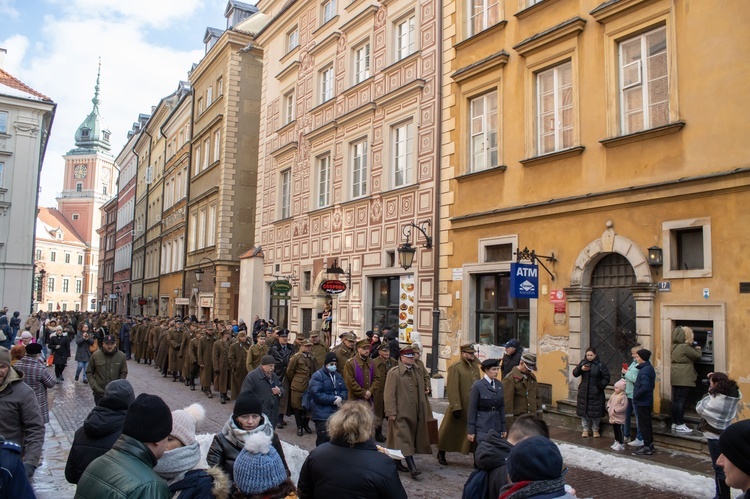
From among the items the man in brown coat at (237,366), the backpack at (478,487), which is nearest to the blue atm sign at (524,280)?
the man in brown coat at (237,366)

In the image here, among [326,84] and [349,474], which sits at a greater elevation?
[326,84]

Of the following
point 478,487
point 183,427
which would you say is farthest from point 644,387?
point 183,427

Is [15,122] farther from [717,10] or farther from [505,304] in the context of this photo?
[717,10]

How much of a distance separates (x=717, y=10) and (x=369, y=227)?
36.9 feet

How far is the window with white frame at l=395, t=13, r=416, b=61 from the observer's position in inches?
751

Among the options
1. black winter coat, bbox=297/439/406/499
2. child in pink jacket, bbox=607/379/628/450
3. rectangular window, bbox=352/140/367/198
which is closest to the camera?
black winter coat, bbox=297/439/406/499

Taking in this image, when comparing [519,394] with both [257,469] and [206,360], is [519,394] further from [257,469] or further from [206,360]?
[206,360]

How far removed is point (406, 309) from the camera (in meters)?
18.0

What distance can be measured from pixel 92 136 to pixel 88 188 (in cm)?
1003

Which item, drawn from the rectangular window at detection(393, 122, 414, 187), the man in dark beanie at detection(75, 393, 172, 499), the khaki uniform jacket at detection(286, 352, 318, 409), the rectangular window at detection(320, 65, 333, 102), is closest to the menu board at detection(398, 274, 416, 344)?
the rectangular window at detection(393, 122, 414, 187)

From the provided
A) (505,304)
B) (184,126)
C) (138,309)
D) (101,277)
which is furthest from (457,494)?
(101,277)

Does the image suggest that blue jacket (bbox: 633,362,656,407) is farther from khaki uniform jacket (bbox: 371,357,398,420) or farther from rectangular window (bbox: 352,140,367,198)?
rectangular window (bbox: 352,140,367,198)

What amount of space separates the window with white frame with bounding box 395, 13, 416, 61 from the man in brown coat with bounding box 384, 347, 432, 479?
12.2 metres

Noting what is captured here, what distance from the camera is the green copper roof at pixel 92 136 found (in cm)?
11206
